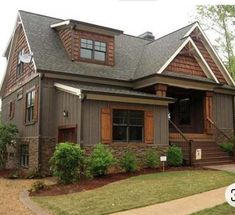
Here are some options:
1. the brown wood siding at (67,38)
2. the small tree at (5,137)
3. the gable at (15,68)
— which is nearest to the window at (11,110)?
the gable at (15,68)

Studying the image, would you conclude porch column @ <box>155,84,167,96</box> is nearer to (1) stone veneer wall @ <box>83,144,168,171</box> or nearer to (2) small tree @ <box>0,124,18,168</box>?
(1) stone veneer wall @ <box>83,144,168,171</box>

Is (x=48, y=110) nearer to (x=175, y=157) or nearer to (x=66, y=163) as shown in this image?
(x=66, y=163)

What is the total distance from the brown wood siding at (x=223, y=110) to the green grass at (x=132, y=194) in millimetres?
8902

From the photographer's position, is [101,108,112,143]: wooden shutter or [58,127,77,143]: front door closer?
[101,108,112,143]: wooden shutter

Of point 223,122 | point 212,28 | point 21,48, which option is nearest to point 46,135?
point 21,48

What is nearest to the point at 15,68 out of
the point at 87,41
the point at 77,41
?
the point at 77,41

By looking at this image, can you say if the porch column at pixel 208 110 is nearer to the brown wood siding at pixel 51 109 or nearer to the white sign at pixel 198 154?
the white sign at pixel 198 154

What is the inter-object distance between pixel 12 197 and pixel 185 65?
12139 mm

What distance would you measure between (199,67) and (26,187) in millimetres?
11965

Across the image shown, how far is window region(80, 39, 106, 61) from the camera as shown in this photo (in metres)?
18.2

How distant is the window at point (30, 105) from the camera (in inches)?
694

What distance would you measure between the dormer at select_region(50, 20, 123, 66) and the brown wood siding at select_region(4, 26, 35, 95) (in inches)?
84.7

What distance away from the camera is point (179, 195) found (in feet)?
30.1

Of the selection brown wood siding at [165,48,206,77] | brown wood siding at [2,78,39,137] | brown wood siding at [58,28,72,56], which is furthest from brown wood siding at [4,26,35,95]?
brown wood siding at [165,48,206,77]
